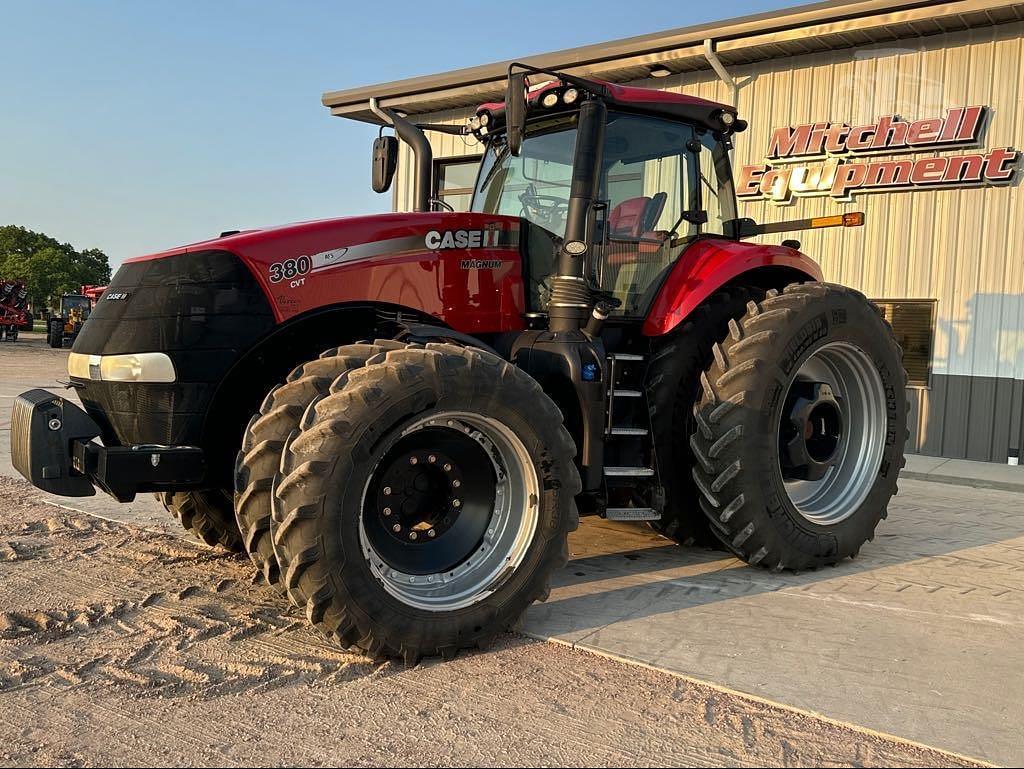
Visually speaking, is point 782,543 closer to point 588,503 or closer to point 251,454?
point 588,503

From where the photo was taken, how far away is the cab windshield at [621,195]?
188 inches

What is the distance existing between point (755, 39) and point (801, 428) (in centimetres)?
679

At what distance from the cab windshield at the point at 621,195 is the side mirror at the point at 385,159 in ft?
1.93

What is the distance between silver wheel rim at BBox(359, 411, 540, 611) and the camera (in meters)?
3.61

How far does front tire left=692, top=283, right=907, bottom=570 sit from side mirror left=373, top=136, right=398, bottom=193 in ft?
7.54

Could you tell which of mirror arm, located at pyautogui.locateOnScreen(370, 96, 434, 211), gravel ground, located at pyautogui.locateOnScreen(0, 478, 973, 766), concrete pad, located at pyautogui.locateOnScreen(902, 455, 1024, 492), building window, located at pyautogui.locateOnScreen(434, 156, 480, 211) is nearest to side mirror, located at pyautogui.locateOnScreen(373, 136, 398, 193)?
mirror arm, located at pyautogui.locateOnScreen(370, 96, 434, 211)

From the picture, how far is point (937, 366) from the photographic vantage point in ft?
32.8

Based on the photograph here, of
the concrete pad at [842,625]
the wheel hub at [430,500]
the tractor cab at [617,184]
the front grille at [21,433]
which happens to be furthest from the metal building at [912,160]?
the front grille at [21,433]

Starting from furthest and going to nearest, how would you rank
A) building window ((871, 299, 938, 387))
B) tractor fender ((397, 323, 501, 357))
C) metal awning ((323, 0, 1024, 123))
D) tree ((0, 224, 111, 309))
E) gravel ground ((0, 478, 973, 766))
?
tree ((0, 224, 111, 309))
building window ((871, 299, 938, 387))
metal awning ((323, 0, 1024, 123))
tractor fender ((397, 323, 501, 357))
gravel ground ((0, 478, 973, 766))

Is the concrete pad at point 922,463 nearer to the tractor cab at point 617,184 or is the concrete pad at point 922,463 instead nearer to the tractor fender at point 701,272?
the tractor fender at point 701,272

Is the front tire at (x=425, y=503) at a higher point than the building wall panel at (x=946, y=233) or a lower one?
lower

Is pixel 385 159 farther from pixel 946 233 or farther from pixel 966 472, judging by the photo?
pixel 946 233

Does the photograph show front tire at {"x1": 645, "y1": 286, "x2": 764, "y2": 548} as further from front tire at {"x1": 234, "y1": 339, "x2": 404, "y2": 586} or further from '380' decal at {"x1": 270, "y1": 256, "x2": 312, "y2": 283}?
'380' decal at {"x1": 270, "y1": 256, "x2": 312, "y2": 283}

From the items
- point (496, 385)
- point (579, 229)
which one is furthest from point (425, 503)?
point (579, 229)
